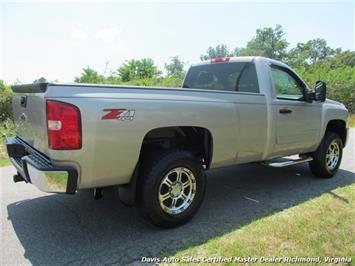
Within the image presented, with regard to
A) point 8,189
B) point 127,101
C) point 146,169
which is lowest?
point 8,189

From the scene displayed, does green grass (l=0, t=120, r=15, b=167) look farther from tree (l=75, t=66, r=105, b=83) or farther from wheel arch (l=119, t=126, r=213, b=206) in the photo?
tree (l=75, t=66, r=105, b=83)

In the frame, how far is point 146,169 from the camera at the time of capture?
3.54m

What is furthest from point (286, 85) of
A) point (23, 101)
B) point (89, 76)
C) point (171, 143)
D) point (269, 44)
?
point (269, 44)

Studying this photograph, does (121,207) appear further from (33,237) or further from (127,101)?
(127,101)

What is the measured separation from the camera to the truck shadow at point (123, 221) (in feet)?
10.7

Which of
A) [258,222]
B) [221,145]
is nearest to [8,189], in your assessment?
[221,145]

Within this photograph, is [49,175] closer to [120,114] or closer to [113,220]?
[120,114]

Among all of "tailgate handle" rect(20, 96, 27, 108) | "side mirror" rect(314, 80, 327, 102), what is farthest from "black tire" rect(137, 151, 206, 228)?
"side mirror" rect(314, 80, 327, 102)

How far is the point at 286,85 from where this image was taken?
5301mm

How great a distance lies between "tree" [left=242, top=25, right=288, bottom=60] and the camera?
80.6 metres

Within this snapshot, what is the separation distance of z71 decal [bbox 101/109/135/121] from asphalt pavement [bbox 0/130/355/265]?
4.21ft

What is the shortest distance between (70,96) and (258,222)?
2529 mm

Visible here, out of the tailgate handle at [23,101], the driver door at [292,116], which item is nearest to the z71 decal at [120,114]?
the tailgate handle at [23,101]

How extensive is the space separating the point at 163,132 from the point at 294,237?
1803 millimetres
